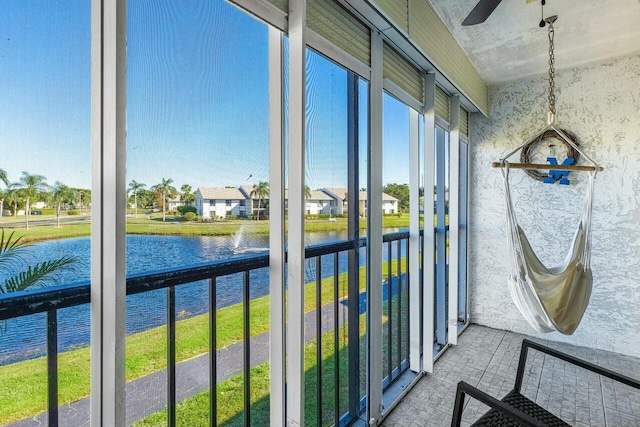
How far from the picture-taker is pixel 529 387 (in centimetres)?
233

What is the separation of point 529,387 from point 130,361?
262cm

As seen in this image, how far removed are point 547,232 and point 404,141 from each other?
6.46 feet

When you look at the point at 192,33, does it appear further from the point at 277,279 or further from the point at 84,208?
the point at 277,279

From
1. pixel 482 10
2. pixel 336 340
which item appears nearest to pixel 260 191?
pixel 336 340

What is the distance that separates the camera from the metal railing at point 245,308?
31.2 inches

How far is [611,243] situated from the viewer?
2.99 meters

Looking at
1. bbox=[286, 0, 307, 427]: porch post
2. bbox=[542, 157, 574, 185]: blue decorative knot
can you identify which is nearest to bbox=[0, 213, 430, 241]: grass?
bbox=[286, 0, 307, 427]: porch post

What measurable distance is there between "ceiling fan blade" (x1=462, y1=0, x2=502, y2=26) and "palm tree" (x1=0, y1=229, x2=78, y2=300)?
2041 millimetres

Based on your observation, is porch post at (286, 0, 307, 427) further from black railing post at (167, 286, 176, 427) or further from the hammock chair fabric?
the hammock chair fabric

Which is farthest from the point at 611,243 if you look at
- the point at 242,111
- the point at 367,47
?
the point at 242,111

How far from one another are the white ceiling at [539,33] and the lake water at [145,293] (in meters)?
2.03

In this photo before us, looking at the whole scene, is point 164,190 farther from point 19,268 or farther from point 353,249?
point 353,249

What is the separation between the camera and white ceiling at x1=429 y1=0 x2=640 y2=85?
2.10 m

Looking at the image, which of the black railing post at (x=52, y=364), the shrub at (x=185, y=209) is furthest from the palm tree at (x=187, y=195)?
the black railing post at (x=52, y=364)
